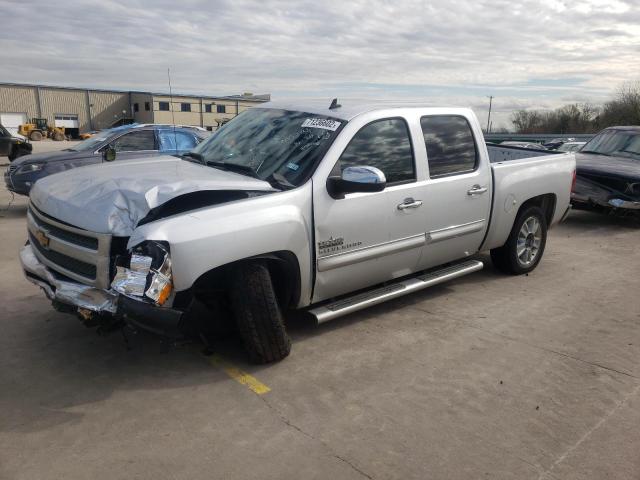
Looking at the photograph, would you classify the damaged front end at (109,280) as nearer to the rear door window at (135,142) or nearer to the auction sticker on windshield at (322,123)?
the auction sticker on windshield at (322,123)

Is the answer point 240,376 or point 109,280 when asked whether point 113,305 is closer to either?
point 109,280

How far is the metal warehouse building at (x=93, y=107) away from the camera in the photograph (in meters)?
64.9

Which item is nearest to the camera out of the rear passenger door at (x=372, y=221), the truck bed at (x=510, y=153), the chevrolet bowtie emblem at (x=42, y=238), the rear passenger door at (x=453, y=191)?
the chevrolet bowtie emblem at (x=42, y=238)

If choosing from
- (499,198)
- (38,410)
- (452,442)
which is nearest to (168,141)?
(499,198)

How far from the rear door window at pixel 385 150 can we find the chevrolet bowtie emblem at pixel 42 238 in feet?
7.20

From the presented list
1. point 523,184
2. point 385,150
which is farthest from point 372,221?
point 523,184

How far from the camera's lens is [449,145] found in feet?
16.4

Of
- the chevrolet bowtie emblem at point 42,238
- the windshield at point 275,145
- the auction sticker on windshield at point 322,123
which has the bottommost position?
the chevrolet bowtie emblem at point 42,238

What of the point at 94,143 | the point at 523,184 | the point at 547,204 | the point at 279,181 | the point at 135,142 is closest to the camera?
the point at 279,181

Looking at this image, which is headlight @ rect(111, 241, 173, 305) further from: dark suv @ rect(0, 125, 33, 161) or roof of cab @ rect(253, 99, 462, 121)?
dark suv @ rect(0, 125, 33, 161)

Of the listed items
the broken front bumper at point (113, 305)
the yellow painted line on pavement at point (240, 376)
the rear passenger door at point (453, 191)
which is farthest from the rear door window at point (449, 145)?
the broken front bumper at point (113, 305)

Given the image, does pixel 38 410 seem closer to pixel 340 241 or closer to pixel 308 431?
pixel 308 431

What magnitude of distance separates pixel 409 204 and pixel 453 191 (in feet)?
2.15

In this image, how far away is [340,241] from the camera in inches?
159
